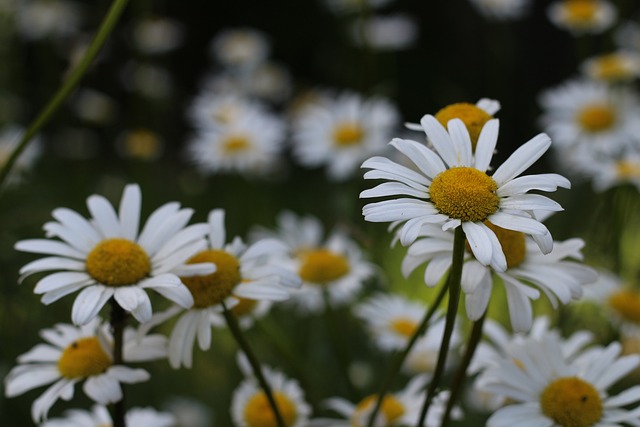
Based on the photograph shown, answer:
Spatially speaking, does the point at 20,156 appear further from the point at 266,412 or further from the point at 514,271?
the point at 514,271

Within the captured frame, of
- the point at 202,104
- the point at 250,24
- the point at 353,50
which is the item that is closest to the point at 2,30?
the point at 202,104

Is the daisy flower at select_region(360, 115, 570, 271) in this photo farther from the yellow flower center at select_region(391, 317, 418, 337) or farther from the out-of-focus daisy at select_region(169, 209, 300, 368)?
the yellow flower center at select_region(391, 317, 418, 337)

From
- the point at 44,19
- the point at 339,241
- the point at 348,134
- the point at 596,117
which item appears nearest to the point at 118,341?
the point at 339,241

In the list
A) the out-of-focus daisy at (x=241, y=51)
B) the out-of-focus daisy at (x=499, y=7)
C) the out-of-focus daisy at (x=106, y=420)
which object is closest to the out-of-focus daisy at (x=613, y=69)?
the out-of-focus daisy at (x=499, y=7)

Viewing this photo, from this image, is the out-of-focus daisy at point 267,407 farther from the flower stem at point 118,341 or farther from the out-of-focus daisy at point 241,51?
the out-of-focus daisy at point 241,51

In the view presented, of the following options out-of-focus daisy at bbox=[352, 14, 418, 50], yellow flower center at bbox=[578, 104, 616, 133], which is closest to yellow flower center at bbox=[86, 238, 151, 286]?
yellow flower center at bbox=[578, 104, 616, 133]
